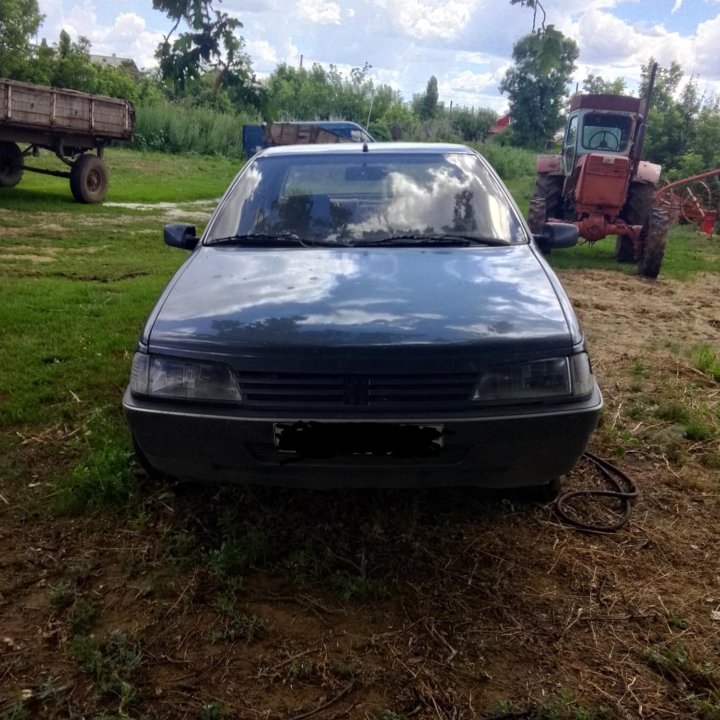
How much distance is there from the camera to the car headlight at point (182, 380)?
2426 mm

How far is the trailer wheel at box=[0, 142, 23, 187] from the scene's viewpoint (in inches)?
473

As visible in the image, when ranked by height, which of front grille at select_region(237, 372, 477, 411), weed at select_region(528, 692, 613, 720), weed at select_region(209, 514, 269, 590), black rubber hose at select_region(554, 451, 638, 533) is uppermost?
front grille at select_region(237, 372, 477, 411)

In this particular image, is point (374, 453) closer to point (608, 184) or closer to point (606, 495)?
point (606, 495)

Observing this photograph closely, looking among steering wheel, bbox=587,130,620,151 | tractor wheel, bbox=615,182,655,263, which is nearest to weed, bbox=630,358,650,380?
tractor wheel, bbox=615,182,655,263

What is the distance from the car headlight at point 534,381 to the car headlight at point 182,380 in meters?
0.83

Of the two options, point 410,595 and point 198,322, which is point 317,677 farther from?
point 198,322

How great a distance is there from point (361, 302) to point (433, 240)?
81cm

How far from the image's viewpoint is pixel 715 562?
273cm

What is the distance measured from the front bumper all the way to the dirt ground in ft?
1.17

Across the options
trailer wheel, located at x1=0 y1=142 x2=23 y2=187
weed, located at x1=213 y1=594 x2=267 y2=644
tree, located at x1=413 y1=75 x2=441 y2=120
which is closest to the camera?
weed, located at x1=213 y1=594 x2=267 y2=644

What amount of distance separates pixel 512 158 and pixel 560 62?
26.5 m

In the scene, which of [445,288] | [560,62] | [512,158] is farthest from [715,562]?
[512,158]

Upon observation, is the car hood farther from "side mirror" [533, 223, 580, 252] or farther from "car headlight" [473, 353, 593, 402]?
"side mirror" [533, 223, 580, 252]

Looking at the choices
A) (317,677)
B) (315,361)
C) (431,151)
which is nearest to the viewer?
(317,677)
